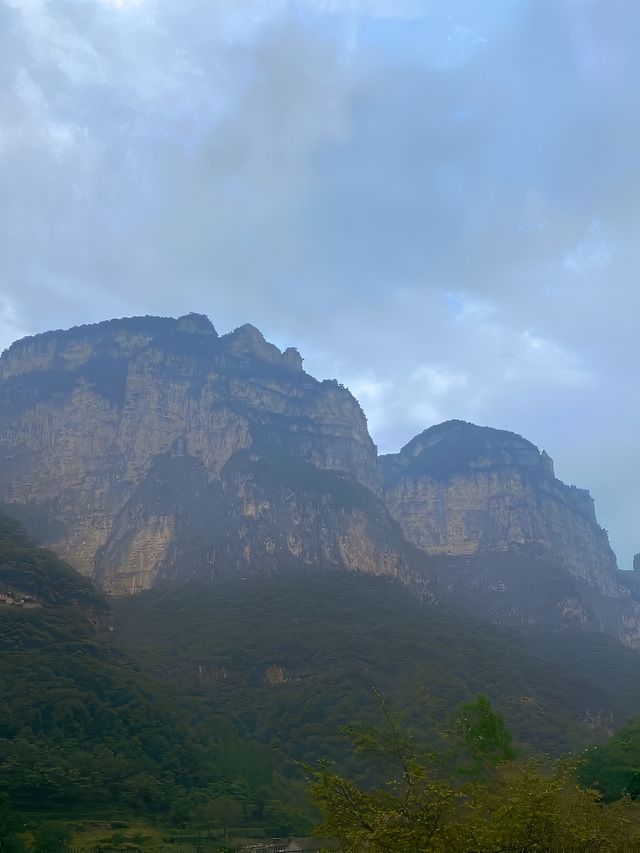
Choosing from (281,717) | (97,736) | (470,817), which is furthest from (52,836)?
(281,717)

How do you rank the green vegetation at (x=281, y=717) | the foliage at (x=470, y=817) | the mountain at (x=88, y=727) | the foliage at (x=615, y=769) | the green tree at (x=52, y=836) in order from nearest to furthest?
the foliage at (x=470, y=817)
the green vegetation at (x=281, y=717)
the foliage at (x=615, y=769)
the green tree at (x=52, y=836)
the mountain at (x=88, y=727)

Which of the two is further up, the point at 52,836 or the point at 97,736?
the point at 97,736

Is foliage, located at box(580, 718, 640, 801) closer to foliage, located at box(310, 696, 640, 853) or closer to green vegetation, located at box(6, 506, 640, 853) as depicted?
green vegetation, located at box(6, 506, 640, 853)

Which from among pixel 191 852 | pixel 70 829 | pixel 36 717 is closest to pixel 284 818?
pixel 191 852

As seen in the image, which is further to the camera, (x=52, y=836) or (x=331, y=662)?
(x=331, y=662)

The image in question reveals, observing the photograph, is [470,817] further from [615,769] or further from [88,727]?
[88,727]

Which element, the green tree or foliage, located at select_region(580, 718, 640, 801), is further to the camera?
the green tree

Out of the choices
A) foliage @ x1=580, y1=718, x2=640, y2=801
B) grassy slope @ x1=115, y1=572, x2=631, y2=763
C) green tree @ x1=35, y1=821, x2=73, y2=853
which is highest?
grassy slope @ x1=115, y1=572, x2=631, y2=763

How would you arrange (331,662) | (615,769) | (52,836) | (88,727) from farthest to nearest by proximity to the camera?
(331,662)
(88,727)
(52,836)
(615,769)

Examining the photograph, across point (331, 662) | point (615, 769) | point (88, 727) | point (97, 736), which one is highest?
point (331, 662)

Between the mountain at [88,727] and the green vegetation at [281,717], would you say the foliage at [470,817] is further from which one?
the mountain at [88,727]

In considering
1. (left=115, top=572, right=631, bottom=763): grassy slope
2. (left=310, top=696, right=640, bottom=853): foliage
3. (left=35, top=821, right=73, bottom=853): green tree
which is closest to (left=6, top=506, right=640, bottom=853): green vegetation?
(left=310, top=696, right=640, bottom=853): foliage

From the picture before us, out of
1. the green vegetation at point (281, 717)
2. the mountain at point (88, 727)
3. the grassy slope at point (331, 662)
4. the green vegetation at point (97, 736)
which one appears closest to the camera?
the green vegetation at point (281, 717)

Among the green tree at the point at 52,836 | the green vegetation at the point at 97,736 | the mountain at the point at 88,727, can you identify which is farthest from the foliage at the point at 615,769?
the mountain at the point at 88,727
